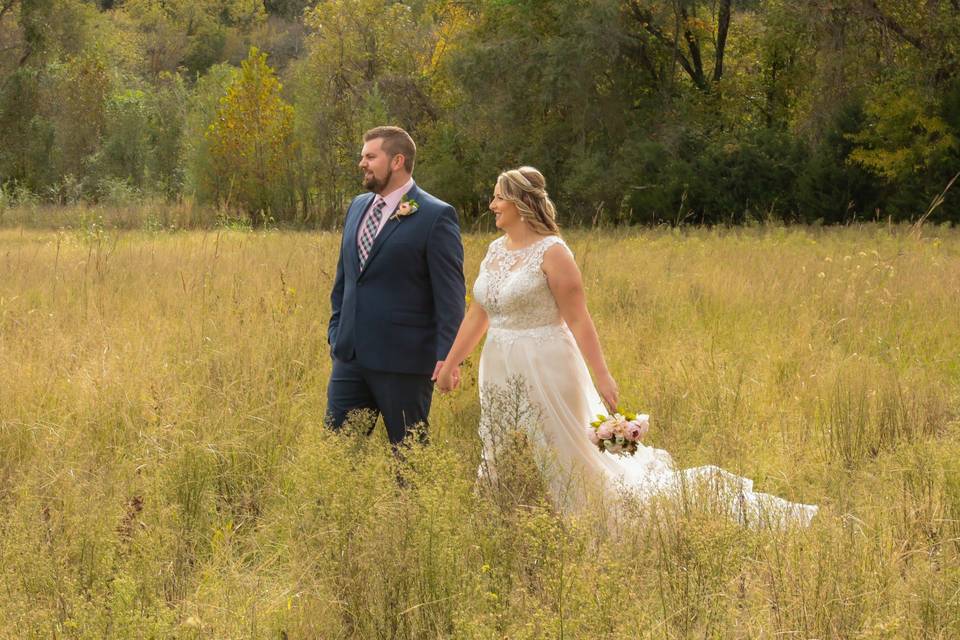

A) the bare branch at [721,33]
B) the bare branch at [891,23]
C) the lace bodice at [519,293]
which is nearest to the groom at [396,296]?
the lace bodice at [519,293]

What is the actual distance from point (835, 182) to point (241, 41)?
6391 cm

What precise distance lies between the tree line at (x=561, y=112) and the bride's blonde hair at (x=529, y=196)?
18.5m

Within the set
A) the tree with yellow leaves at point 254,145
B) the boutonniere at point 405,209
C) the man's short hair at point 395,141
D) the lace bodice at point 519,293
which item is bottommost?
the tree with yellow leaves at point 254,145

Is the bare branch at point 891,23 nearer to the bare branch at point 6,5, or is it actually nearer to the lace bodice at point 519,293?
the lace bodice at point 519,293

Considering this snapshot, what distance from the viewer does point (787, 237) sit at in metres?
16.9

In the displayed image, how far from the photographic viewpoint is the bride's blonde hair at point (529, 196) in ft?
16.7

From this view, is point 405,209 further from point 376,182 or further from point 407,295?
point 407,295

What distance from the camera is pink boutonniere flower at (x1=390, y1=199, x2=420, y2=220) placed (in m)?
4.94

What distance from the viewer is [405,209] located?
16.2 feet

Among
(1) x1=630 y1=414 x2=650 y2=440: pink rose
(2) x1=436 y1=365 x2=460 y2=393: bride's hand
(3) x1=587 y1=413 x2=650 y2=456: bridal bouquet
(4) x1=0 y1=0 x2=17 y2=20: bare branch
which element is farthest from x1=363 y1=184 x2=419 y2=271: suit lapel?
(4) x1=0 y1=0 x2=17 y2=20: bare branch

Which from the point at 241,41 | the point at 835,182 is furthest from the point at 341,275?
the point at 241,41

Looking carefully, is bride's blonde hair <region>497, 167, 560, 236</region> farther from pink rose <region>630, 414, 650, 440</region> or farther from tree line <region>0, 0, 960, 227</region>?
tree line <region>0, 0, 960, 227</region>

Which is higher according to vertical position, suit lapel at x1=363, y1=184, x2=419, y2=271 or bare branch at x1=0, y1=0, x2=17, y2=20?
suit lapel at x1=363, y1=184, x2=419, y2=271

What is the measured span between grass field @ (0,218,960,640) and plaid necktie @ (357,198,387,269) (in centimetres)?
90
